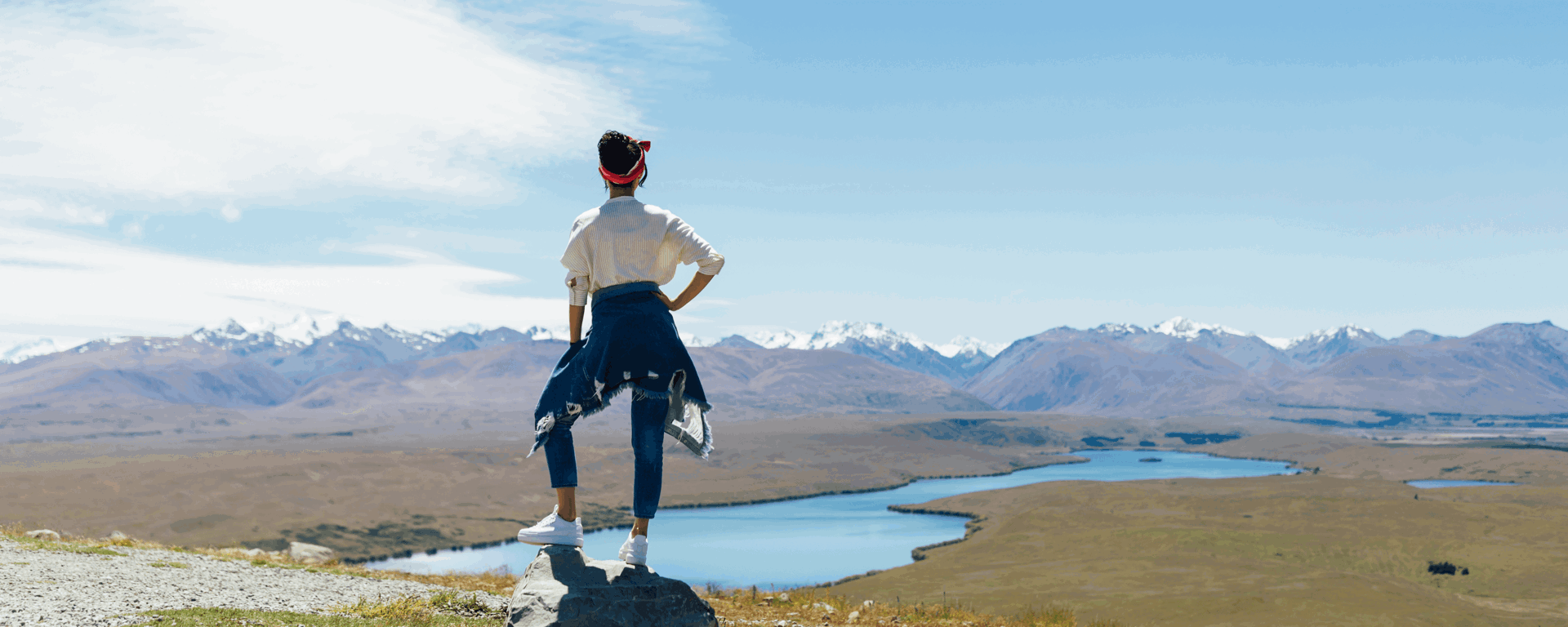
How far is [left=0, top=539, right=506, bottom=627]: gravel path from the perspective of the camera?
10.1m

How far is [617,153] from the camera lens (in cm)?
908

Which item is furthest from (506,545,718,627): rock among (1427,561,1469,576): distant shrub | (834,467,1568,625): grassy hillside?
(1427,561,1469,576): distant shrub

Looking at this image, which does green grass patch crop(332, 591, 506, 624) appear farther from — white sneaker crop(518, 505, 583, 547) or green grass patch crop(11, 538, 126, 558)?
green grass patch crop(11, 538, 126, 558)

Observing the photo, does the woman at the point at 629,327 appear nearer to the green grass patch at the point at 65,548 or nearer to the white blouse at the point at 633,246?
the white blouse at the point at 633,246

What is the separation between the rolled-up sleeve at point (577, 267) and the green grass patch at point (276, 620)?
3.95m

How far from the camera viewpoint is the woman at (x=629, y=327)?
875 cm

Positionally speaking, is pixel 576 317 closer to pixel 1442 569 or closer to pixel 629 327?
pixel 629 327

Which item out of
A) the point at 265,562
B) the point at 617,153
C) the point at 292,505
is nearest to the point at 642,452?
the point at 617,153

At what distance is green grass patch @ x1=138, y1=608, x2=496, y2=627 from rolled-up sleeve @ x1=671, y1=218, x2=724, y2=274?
4.81m

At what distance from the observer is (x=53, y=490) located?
163000mm

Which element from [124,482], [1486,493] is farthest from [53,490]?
[1486,493]

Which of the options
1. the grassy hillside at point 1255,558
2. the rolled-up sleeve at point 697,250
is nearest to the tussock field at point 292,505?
the grassy hillside at point 1255,558

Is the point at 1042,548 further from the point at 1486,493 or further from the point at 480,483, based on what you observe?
the point at 480,483

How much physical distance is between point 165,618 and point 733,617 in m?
6.57
